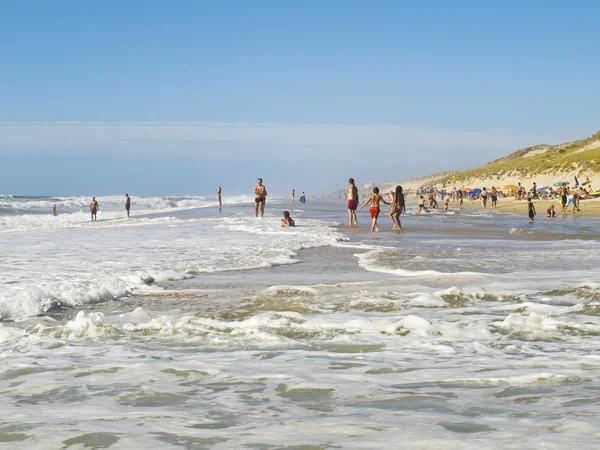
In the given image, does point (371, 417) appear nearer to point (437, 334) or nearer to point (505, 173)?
point (437, 334)

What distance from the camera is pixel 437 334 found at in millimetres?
6566

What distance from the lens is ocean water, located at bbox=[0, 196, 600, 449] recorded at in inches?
144

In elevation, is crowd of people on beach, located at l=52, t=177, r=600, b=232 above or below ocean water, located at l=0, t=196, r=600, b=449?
above

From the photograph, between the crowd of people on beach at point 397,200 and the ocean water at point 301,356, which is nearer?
the ocean water at point 301,356

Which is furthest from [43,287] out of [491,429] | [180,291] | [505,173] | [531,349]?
[505,173]

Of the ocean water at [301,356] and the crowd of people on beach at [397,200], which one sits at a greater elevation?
the crowd of people on beach at [397,200]

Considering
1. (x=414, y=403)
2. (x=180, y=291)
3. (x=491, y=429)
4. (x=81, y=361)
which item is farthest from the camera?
(x=180, y=291)

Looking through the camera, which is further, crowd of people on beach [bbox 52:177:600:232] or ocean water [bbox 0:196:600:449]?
crowd of people on beach [bbox 52:177:600:232]

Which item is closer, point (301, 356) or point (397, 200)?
point (301, 356)

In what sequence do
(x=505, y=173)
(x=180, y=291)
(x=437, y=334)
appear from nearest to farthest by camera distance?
(x=437, y=334) → (x=180, y=291) → (x=505, y=173)

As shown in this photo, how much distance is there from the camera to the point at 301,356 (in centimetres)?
569

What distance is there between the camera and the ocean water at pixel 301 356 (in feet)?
12.0

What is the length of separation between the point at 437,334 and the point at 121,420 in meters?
3.62

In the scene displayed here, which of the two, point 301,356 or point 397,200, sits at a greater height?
point 397,200
